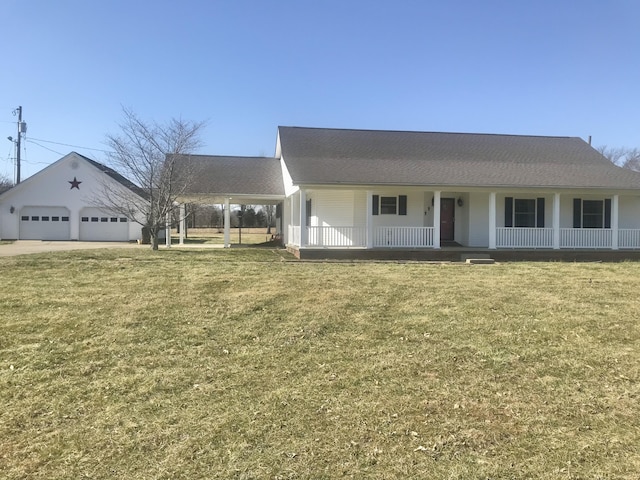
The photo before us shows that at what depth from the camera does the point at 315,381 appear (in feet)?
15.6

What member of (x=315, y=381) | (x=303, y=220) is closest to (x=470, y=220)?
(x=303, y=220)

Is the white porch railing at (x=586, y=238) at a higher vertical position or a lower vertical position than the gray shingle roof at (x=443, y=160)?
lower

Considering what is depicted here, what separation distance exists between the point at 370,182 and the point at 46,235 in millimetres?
23835

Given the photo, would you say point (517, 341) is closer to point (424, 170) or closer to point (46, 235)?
point (424, 170)

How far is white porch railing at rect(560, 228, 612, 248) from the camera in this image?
17016mm

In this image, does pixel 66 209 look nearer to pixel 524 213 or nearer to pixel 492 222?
pixel 492 222

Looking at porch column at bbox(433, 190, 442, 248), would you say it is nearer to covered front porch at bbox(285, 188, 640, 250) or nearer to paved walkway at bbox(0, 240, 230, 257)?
covered front porch at bbox(285, 188, 640, 250)

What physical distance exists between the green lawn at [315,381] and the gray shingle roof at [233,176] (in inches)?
448

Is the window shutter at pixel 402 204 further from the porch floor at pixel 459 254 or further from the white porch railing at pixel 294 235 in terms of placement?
the white porch railing at pixel 294 235

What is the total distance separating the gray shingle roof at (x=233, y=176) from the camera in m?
19.9

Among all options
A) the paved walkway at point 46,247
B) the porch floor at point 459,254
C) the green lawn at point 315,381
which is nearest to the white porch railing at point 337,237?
the porch floor at point 459,254

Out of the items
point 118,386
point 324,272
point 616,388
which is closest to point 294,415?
point 118,386

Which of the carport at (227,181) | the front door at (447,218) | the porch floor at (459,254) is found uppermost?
the carport at (227,181)

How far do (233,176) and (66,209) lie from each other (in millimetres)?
14772
